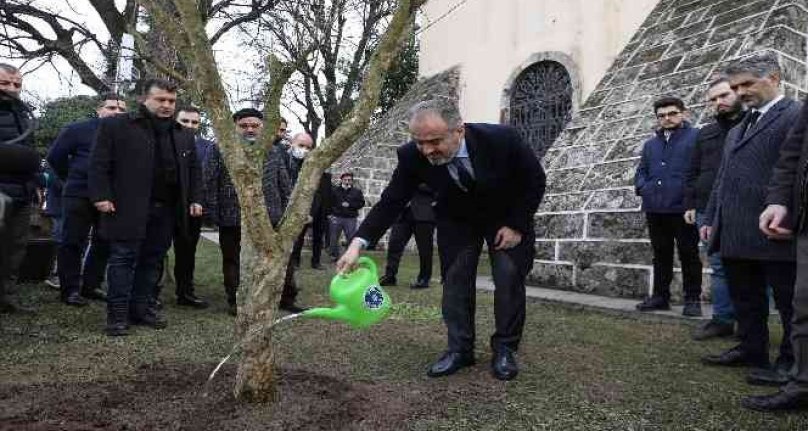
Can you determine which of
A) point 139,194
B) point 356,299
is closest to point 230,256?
point 139,194

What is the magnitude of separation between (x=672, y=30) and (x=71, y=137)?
6.71 meters

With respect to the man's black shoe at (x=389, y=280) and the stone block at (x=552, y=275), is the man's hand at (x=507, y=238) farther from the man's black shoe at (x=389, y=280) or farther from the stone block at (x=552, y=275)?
the man's black shoe at (x=389, y=280)

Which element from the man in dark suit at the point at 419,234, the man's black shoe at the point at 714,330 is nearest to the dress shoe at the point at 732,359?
the man's black shoe at the point at 714,330

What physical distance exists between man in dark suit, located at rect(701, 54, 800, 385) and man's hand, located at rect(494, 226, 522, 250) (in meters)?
1.15

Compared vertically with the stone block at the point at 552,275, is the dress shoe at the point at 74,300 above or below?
below

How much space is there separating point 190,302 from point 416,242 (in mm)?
2527

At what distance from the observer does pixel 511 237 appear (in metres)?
3.23

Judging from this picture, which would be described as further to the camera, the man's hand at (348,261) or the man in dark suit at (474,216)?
the man in dark suit at (474,216)

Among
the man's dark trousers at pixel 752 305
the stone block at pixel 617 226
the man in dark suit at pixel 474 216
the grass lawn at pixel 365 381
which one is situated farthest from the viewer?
the stone block at pixel 617 226

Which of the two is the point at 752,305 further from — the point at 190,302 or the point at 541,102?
the point at 541,102

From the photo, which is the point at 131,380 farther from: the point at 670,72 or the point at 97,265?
the point at 670,72

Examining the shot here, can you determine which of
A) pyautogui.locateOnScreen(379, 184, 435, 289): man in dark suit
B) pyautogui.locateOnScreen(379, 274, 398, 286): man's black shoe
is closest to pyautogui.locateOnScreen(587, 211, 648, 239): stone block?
pyautogui.locateOnScreen(379, 184, 435, 289): man in dark suit

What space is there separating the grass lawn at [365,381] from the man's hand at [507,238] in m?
0.67

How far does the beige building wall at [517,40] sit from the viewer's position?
31.9 feet
